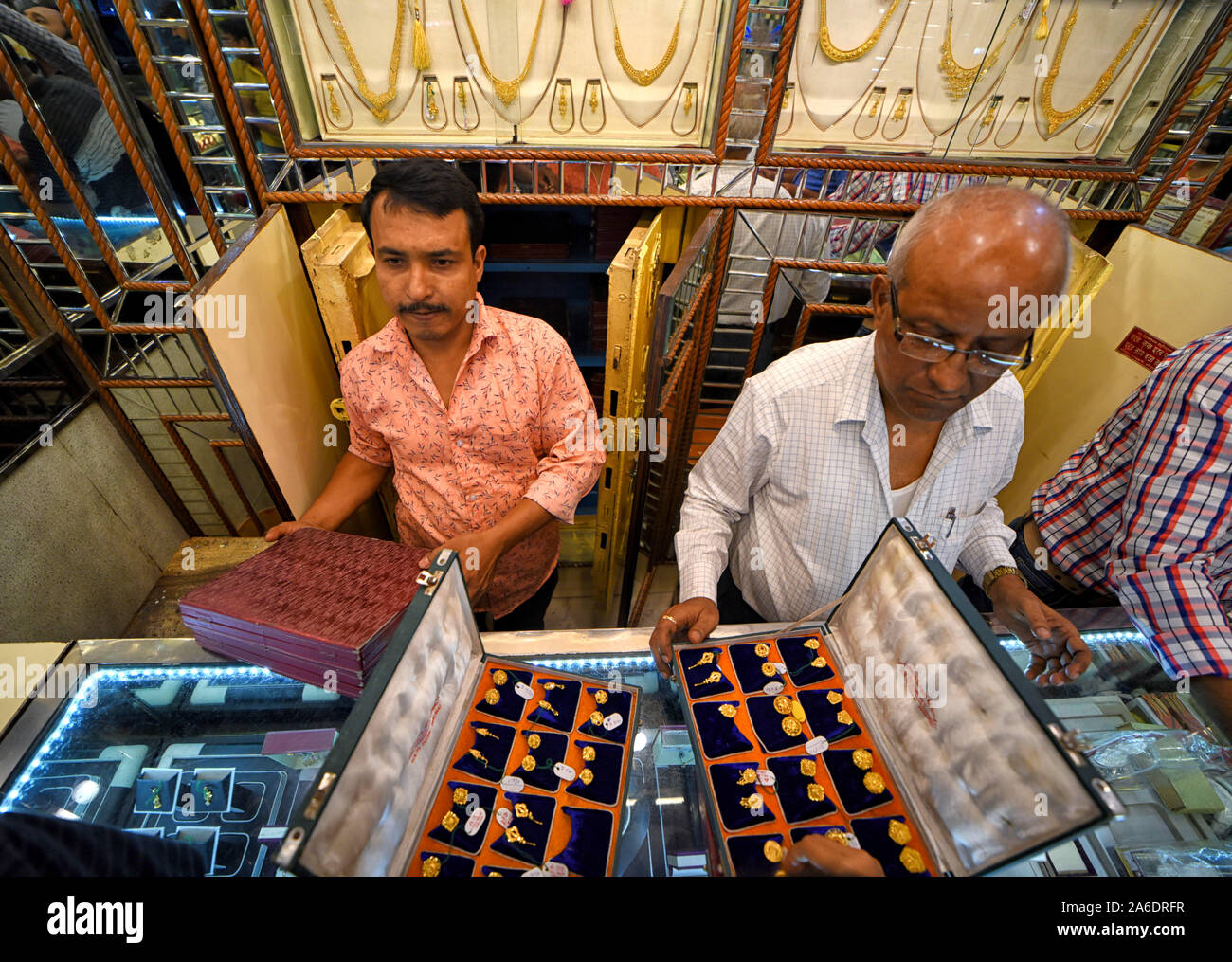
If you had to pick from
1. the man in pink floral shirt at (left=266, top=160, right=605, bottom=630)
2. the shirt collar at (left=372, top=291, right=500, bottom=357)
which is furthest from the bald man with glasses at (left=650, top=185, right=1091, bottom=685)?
the shirt collar at (left=372, top=291, right=500, bottom=357)

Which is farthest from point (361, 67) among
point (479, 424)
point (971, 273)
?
point (971, 273)

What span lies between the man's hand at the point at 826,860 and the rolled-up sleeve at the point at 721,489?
564 mm

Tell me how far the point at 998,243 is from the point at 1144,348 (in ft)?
6.99

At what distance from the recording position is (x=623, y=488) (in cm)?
243

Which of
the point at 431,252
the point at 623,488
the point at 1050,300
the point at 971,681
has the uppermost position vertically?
the point at 1050,300

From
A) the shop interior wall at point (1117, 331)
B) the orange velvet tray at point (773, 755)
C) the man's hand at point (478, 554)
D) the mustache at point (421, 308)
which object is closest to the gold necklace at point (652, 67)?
the mustache at point (421, 308)

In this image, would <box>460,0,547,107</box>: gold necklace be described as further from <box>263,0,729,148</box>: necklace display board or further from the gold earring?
the gold earring

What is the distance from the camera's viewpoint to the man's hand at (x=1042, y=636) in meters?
1.28

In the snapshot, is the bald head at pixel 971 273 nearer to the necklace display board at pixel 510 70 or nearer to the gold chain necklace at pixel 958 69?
the necklace display board at pixel 510 70

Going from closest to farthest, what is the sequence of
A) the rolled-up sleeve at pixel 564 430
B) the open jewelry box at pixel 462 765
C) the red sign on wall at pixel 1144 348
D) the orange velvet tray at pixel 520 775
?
the open jewelry box at pixel 462 765
the orange velvet tray at pixel 520 775
the rolled-up sleeve at pixel 564 430
the red sign on wall at pixel 1144 348

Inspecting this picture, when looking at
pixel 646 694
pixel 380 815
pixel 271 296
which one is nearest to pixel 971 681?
pixel 646 694

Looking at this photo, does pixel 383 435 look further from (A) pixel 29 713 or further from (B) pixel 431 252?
(A) pixel 29 713

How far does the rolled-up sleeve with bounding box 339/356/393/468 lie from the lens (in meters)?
1.71

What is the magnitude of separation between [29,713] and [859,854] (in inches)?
65.5
